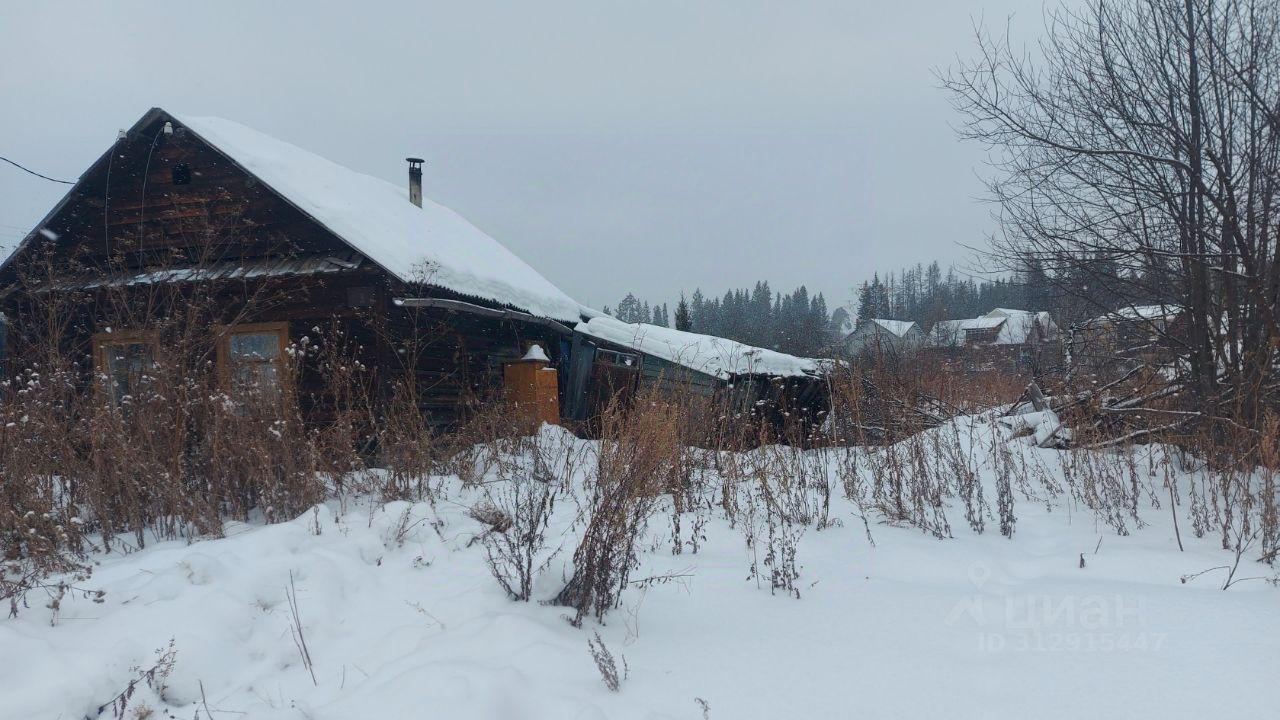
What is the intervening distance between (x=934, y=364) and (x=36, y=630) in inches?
433

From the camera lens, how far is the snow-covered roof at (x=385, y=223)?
8.80 m

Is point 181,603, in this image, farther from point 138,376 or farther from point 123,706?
point 138,376

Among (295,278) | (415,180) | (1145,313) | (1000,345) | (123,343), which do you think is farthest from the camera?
(1000,345)

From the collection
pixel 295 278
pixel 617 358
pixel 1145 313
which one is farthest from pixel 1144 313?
pixel 295 278

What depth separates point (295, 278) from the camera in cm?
889

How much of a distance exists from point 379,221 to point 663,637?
870 cm

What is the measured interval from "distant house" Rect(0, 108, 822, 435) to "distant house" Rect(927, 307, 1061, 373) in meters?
3.78

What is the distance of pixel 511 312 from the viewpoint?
10.3 m

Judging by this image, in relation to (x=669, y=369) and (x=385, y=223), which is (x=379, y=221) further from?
(x=669, y=369)

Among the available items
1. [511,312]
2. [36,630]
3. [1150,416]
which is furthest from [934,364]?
[36,630]

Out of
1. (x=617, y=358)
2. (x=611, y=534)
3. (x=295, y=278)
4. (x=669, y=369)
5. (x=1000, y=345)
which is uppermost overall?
(x=1000, y=345)

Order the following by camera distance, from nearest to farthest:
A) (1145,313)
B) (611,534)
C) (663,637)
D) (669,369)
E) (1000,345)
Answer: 1. (663,637)
2. (611,534)
3. (1145,313)
4. (669,369)
5. (1000,345)

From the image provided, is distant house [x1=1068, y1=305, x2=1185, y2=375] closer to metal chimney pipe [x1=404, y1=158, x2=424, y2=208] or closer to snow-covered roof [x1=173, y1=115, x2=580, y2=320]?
snow-covered roof [x1=173, y1=115, x2=580, y2=320]

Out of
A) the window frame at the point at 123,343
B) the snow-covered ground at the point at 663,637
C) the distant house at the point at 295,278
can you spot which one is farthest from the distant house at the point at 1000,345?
the window frame at the point at 123,343
